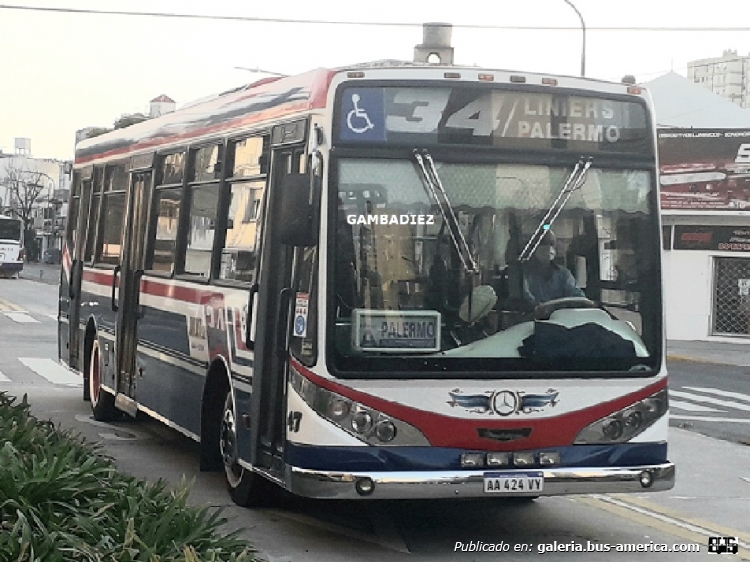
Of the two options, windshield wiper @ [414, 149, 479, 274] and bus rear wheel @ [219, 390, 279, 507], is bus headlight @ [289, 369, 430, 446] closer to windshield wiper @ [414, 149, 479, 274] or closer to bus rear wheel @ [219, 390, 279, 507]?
windshield wiper @ [414, 149, 479, 274]

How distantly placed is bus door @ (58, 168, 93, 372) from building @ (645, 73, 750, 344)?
2255 centimetres

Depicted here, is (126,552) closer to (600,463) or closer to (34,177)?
(600,463)

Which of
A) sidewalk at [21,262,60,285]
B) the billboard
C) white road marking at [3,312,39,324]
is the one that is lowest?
sidewalk at [21,262,60,285]

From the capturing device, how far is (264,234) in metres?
9.72

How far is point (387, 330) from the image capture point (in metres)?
8.57

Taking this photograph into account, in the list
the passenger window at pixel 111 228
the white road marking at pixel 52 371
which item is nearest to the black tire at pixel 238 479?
the passenger window at pixel 111 228

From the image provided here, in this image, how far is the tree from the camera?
127m

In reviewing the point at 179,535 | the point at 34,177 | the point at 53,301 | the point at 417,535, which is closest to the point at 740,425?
the point at 417,535

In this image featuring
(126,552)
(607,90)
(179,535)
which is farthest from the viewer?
(607,90)

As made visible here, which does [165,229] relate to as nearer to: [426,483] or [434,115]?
[434,115]

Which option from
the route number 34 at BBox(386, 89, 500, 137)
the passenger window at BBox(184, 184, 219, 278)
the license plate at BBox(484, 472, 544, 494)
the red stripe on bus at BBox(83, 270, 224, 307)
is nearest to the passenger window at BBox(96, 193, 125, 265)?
the red stripe on bus at BBox(83, 270, 224, 307)

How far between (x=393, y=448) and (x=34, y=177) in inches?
5778

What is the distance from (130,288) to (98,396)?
237cm

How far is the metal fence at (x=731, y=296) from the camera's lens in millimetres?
37781
